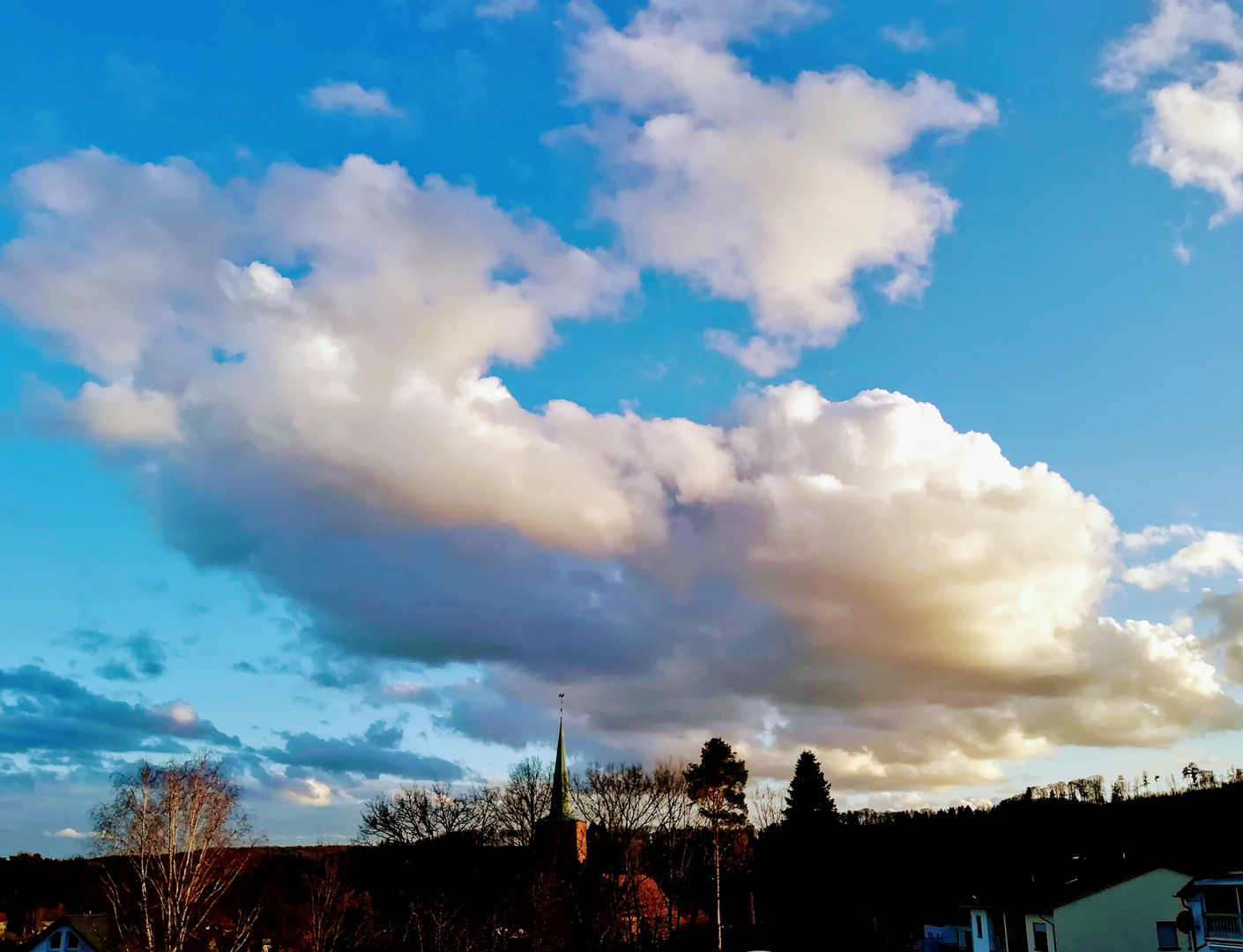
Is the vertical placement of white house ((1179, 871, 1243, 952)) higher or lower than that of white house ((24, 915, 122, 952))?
higher

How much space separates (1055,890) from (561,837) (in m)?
40.3

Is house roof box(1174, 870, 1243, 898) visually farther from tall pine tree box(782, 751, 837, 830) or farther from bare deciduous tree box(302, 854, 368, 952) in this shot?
bare deciduous tree box(302, 854, 368, 952)

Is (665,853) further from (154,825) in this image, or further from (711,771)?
(154,825)

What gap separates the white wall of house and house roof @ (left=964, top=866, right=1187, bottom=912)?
1.07ft

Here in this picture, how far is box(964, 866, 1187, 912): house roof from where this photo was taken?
56.2 m

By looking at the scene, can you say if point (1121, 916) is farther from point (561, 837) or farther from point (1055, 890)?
point (561, 837)

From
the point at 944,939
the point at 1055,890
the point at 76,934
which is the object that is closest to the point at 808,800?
the point at 1055,890

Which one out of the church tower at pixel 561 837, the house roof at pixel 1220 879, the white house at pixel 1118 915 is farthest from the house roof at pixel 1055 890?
the church tower at pixel 561 837

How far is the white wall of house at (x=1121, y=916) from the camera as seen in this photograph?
181ft

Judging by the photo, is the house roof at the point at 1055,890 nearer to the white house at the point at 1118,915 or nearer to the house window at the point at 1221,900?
the white house at the point at 1118,915

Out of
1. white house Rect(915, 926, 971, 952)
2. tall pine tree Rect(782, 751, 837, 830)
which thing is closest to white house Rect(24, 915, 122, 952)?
tall pine tree Rect(782, 751, 837, 830)

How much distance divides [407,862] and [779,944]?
1243 inches

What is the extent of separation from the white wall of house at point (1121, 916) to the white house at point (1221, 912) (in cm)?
917

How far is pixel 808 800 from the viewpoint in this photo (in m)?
76.6
